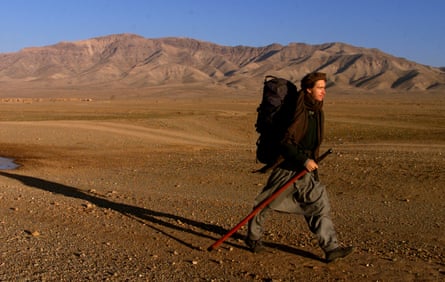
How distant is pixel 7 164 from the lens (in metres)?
17.1

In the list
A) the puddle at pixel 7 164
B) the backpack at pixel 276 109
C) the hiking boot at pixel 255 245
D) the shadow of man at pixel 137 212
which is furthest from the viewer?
the puddle at pixel 7 164

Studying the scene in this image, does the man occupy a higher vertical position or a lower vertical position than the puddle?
higher

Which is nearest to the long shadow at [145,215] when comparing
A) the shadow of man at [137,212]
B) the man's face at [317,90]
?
the shadow of man at [137,212]

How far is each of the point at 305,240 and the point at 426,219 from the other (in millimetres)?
2471

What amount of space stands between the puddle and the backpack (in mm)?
12001

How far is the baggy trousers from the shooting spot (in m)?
5.86

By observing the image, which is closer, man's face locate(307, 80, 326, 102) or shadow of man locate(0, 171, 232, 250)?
man's face locate(307, 80, 326, 102)

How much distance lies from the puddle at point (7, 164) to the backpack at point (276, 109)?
12001mm

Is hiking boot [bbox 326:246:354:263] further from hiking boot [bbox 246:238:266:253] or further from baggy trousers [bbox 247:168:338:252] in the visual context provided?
hiking boot [bbox 246:238:266:253]

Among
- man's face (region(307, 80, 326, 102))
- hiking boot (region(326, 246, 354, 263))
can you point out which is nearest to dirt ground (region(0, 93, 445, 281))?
hiking boot (region(326, 246, 354, 263))

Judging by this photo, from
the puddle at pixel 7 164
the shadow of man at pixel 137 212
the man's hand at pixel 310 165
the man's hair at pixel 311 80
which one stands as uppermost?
the man's hair at pixel 311 80

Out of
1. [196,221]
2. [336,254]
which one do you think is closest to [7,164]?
[196,221]

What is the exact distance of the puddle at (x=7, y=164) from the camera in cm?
1630

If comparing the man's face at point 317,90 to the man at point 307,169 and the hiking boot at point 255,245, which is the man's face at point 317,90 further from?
the hiking boot at point 255,245
